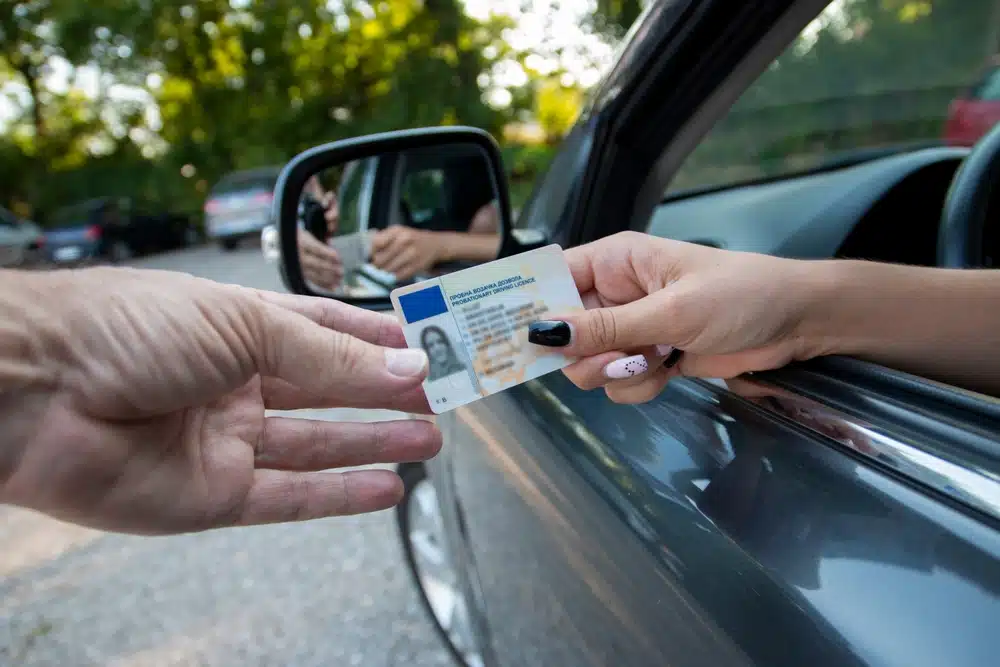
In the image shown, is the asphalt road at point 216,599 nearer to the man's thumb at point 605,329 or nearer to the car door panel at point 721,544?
the car door panel at point 721,544

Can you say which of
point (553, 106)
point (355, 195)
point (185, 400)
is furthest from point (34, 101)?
point (185, 400)

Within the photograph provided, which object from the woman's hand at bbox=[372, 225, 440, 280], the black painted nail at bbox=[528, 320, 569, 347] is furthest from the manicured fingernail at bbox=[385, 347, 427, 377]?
the woman's hand at bbox=[372, 225, 440, 280]

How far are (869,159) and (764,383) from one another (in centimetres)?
193

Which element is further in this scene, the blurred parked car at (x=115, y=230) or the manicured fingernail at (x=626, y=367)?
the blurred parked car at (x=115, y=230)

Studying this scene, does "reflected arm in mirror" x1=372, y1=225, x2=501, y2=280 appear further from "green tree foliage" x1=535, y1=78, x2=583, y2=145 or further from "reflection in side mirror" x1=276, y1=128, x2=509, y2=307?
"green tree foliage" x1=535, y1=78, x2=583, y2=145

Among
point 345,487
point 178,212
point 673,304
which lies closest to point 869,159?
point 673,304

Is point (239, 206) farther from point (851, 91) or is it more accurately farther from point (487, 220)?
point (487, 220)

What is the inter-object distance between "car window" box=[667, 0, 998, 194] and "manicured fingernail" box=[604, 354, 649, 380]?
67 centimetres

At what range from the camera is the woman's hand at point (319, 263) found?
1.73 m

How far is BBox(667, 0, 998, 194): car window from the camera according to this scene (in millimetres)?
2411

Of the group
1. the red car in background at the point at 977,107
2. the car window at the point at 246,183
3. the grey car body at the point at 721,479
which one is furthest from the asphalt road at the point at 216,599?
the car window at the point at 246,183

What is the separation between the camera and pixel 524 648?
1518 mm

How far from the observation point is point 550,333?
107cm

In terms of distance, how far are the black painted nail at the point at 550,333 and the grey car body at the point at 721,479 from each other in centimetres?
23
